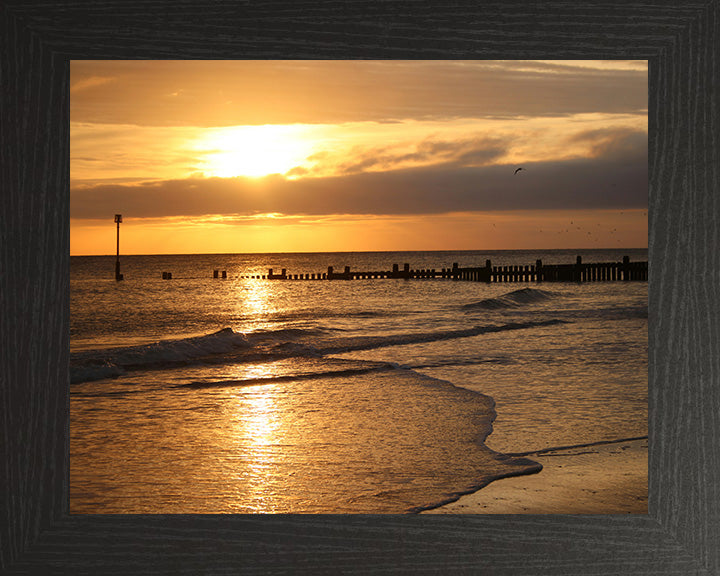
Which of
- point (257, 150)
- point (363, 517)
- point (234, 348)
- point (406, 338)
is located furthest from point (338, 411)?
point (406, 338)

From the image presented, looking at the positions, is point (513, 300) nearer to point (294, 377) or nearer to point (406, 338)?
point (406, 338)

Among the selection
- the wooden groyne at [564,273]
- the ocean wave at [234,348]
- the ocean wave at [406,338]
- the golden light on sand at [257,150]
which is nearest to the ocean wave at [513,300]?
the ocean wave at [406,338]

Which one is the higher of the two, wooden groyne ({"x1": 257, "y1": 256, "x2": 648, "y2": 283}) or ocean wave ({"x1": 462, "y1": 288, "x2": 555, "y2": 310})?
wooden groyne ({"x1": 257, "y1": 256, "x2": 648, "y2": 283})

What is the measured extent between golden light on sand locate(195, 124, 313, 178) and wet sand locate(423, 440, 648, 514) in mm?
1363

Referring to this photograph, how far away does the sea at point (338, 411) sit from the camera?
2.07m

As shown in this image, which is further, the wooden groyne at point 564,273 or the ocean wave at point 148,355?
the wooden groyne at point 564,273

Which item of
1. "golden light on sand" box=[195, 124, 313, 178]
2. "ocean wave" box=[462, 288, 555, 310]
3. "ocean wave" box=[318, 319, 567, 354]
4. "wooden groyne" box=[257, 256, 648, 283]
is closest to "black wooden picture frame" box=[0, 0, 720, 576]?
"golden light on sand" box=[195, 124, 313, 178]

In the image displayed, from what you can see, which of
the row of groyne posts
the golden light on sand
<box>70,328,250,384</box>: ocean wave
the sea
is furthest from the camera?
the row of groyne posts

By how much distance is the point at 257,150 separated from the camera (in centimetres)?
267

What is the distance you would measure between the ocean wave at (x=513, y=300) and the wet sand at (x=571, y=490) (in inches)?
358

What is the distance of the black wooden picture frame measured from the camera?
1.07m

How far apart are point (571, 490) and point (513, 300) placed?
10.9m

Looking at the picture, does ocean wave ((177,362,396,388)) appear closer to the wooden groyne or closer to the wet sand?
the wet sand

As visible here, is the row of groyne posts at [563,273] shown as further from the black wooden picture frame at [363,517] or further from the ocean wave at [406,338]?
the black wooden picture frame at [363,517]
